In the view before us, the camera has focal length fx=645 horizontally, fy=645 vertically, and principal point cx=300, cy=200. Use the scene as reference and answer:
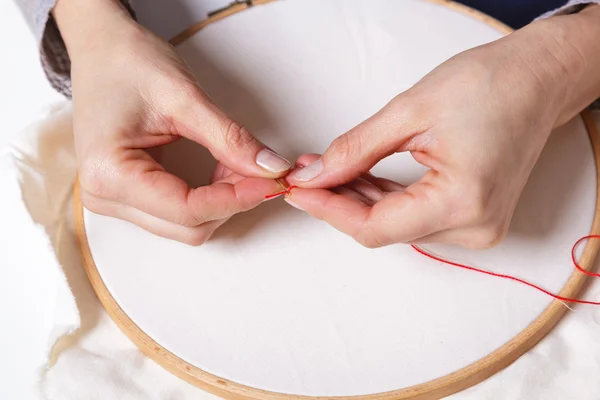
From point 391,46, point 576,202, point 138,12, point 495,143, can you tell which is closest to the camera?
point 495,143

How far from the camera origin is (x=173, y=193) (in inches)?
27.9

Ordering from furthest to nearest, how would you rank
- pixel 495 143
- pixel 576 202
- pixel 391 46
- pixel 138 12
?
1. pixel 138 12
2. pixel 391 46
3. pixel 576 202
4. pixel 495 143

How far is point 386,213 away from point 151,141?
287 millimetres

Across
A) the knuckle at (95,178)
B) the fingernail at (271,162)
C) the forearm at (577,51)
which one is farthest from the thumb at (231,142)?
the forearm at (577,51)

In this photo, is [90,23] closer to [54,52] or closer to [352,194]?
[54,52]

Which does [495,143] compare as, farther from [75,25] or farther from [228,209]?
[75,25]

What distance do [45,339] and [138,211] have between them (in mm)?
226

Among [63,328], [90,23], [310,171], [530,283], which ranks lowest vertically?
[63,328]

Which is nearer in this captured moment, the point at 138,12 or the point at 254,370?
the point at 254,370

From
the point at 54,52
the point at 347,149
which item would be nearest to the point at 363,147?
the point at 347,149

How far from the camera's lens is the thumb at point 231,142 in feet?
2.35

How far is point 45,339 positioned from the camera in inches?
32.7

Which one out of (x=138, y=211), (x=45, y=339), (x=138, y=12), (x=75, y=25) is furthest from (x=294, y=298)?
(x=138, y=12)

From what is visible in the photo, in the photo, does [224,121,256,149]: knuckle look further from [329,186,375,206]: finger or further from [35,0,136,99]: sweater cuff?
[35,0,136,99]: sweater cuff
